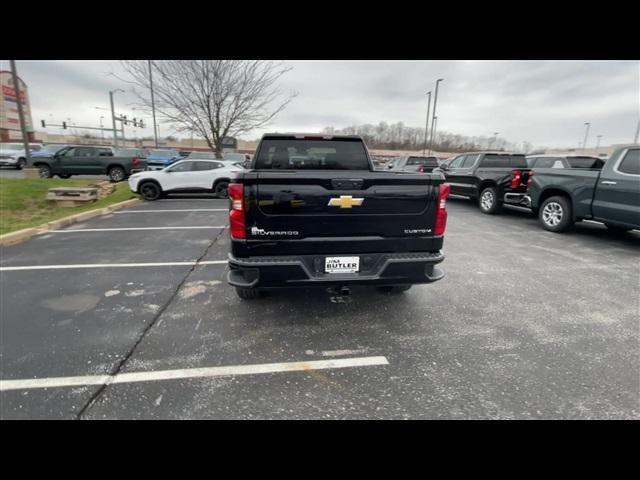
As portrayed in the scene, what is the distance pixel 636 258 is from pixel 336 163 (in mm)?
5751

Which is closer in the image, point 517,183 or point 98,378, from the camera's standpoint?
point 98,378

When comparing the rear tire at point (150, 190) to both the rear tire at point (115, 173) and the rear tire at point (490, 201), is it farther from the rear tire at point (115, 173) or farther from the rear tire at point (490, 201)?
the rear tire at point (490, 201)

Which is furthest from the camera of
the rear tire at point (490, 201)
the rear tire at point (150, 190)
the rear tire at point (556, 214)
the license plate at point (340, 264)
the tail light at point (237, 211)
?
the rear tire at point (150, 190)

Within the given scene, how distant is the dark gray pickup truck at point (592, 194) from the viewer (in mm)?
6004

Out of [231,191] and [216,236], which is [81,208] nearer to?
[216,236]

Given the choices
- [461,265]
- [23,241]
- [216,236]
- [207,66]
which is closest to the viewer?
[461,265]

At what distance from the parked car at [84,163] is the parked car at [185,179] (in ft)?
21.8

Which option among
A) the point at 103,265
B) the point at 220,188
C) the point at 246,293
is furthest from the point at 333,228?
the point at 220,188

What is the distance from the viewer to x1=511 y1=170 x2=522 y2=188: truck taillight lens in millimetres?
8953

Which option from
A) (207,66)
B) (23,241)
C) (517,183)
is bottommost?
(23,241)

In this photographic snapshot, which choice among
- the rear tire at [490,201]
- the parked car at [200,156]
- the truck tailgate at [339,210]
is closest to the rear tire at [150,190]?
the parked car at [200,156]

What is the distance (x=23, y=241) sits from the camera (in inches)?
245

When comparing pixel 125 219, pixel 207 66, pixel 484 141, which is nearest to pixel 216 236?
pixel 125 219

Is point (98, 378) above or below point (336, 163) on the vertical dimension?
below
